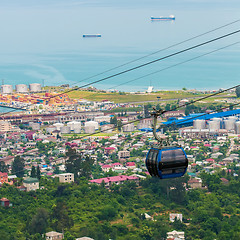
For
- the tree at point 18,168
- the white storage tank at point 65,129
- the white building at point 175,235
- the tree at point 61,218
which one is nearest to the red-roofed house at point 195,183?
the white building at point 175,235

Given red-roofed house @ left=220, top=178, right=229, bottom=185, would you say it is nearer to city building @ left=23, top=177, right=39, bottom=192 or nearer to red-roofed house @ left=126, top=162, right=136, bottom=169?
city building @ left=23, top=177, right=39, bottom=192

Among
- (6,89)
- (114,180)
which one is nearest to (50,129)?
(6,89)

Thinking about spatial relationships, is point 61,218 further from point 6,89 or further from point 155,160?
point 6,89

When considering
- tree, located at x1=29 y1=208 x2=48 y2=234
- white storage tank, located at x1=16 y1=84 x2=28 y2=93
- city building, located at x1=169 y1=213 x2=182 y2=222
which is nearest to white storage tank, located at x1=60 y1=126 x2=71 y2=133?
white storage tank, located at x1=16 y1=84 x2=28 y2=93

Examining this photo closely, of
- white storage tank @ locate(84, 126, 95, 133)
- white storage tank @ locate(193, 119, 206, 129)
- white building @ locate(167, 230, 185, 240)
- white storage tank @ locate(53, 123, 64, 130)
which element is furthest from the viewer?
white storage tank @ locate(53, 123, 64, 130)

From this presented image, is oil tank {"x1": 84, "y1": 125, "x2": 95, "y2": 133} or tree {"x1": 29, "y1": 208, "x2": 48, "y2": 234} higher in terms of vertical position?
oil tank {"x1": 84, "y1": 125, "x2": 95, "y2": 133}

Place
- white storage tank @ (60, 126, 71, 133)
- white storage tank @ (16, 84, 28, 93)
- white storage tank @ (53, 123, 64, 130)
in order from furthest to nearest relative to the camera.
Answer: white storage tank @ (16, 84, 28, 93)
white storage tank @ (53, 123, 64, 130)
white storage tank @ (60, 126, 71, 133)

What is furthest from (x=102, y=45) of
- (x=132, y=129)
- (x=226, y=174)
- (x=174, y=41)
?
(x=226, y=174)
